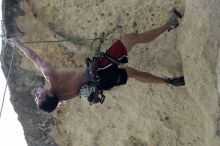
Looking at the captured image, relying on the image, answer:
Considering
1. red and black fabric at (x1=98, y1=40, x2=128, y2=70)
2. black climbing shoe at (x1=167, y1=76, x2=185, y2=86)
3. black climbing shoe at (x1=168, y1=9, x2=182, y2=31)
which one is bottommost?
black climbing shoe at (x1=167, y1=76, x2=185, y2=86)

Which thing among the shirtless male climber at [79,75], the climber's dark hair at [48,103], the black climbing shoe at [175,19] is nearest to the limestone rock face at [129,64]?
the black climbing shoe at [175,19]

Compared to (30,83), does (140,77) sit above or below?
above

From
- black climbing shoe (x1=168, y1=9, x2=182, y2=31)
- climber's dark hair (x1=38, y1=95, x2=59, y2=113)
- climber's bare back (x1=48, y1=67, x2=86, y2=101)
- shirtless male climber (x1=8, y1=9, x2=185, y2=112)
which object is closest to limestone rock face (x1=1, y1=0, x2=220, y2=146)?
black climbing shoe (x1=168, y1=9, x2=182, y2=31)

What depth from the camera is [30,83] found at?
20.0 feet

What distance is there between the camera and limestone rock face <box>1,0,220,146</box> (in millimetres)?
4527

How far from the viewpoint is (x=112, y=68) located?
187 inches

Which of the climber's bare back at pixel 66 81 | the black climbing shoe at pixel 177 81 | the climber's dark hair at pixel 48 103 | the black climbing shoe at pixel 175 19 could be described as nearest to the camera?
the climber's dark hair at pixel 48 103

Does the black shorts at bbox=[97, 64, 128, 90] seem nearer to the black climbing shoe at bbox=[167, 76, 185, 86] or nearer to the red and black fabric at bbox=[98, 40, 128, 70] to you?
the red and black fabric at bbox=[98, 40, 128, 70]

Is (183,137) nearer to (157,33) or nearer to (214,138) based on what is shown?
(214,138)

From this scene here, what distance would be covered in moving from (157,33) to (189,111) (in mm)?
946

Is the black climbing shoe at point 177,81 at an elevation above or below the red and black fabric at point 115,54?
below

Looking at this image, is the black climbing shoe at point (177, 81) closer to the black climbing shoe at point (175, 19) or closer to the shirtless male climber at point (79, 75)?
the shirtless male climber at point (79, 75)

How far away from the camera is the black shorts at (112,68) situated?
15.5 feet

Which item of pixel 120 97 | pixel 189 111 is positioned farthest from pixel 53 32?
pixel 189 111
